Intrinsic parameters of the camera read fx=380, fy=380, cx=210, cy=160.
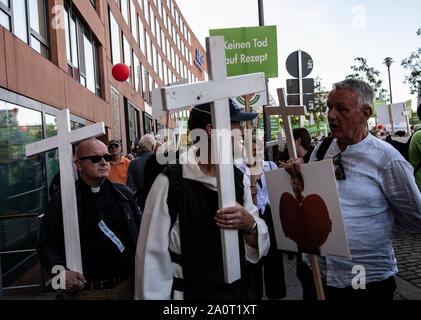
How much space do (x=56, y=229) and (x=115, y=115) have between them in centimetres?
1658

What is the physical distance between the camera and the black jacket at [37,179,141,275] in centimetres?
256

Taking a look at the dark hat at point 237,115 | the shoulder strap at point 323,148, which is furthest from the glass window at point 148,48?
the dark hat at point 237,115

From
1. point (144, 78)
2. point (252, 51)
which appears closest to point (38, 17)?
point (252, 51)

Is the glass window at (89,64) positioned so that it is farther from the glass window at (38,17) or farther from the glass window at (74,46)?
the glass window at (38,17)

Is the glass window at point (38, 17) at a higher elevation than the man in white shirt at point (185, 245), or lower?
higher

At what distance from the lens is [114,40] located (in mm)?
19094

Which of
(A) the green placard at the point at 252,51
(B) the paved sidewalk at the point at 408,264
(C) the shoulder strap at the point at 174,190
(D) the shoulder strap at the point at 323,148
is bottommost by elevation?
(B) the paved sidewalk at the point at 408,264

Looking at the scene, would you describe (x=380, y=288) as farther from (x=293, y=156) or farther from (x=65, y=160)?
(x=65, y=160)

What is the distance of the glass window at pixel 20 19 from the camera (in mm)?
7132

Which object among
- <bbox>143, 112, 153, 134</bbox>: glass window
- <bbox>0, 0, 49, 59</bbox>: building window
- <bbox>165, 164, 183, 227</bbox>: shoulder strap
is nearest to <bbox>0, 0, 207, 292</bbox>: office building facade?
<bbox>0, 0, 49, 59</bbox>: building window

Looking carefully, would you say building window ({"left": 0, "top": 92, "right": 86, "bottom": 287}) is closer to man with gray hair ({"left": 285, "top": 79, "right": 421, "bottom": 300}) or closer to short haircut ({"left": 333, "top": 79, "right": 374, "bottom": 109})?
man with gray hair ({"left": 285, "top": 79, "right": 421, "bottom": 300})

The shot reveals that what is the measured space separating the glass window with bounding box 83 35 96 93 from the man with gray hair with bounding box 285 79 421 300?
478 inches

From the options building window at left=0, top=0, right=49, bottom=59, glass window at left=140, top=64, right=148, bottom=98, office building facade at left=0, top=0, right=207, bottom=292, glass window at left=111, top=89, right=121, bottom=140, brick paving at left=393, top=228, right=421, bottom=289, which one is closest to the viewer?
brick paving at left=393, top=228, right=421, bottom=289

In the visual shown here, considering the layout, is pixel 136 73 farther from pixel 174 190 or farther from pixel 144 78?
pixel 174 190
